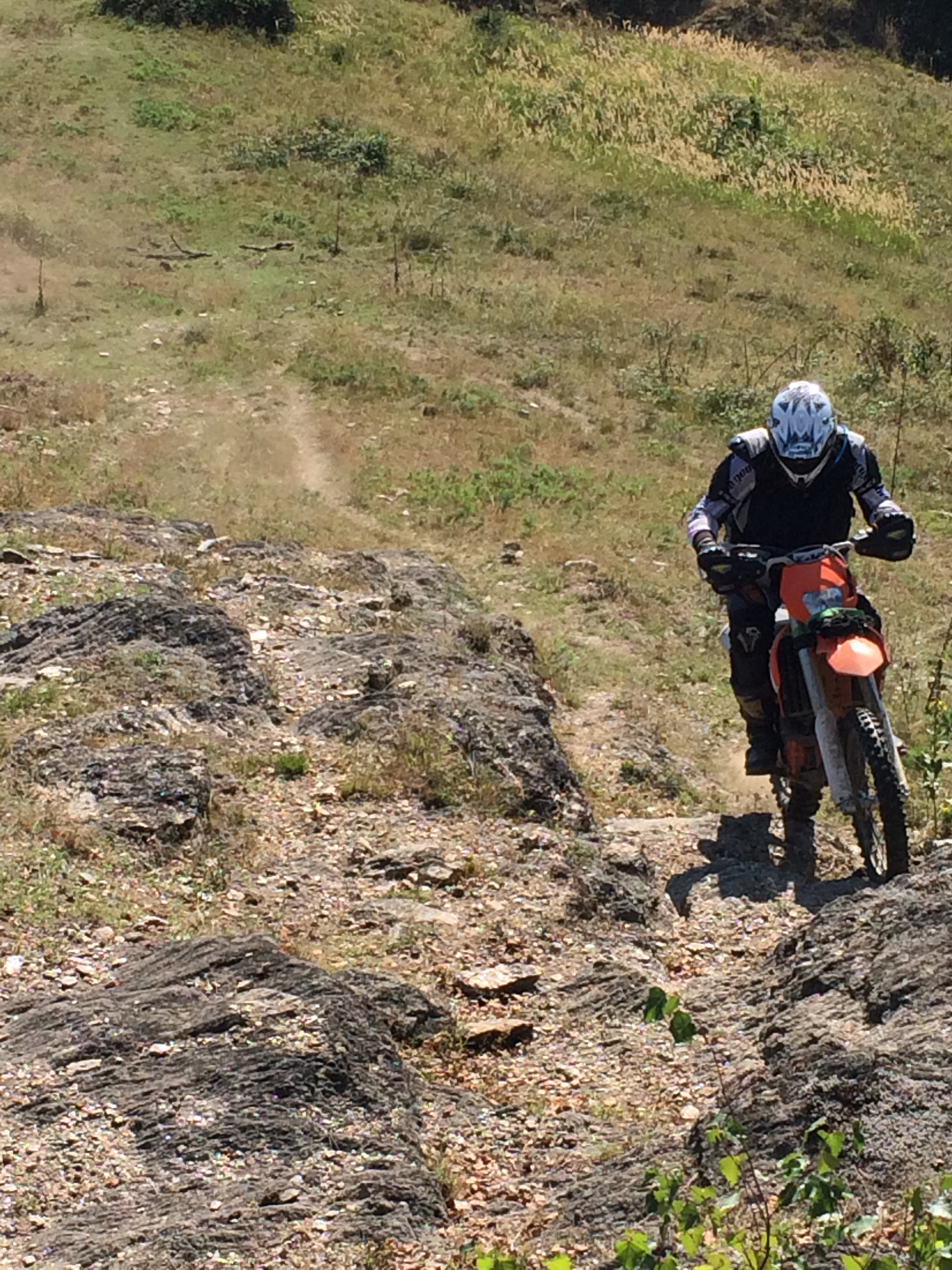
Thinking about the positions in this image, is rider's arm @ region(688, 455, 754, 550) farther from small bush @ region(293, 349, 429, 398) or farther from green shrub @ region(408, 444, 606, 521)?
small bush @ region(293, 349, 429, 398)

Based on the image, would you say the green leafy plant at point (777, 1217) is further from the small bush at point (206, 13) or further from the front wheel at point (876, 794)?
the small bush at point (206, 13)

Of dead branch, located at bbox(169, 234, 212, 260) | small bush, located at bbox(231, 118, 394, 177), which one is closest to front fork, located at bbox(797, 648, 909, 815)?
dead branch, located at bbox(169, 234, 212, 260)

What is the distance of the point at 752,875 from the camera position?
5.90m

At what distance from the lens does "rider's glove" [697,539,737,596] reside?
19.6ft

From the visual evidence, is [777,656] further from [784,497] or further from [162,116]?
[162,116]

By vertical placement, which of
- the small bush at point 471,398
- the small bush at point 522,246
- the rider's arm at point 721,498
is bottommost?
the small bush at point 471,398

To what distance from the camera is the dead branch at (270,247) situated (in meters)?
21.8

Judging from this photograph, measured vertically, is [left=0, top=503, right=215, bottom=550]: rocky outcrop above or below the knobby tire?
below

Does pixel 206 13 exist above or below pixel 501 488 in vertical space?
above

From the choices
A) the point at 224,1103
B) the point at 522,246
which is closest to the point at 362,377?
the point at 522,246

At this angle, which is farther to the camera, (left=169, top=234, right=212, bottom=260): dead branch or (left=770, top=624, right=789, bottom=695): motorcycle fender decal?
(left=169, top=234, right=212, bottom=260): dead branch

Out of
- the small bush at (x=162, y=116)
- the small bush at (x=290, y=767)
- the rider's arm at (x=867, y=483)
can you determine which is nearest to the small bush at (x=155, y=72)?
the small bush at (x=162, y=116)

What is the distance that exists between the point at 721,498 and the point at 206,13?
29.3 metres

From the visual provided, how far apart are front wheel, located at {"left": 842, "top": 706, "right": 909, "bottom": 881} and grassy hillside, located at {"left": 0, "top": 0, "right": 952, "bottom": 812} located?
260 cm
